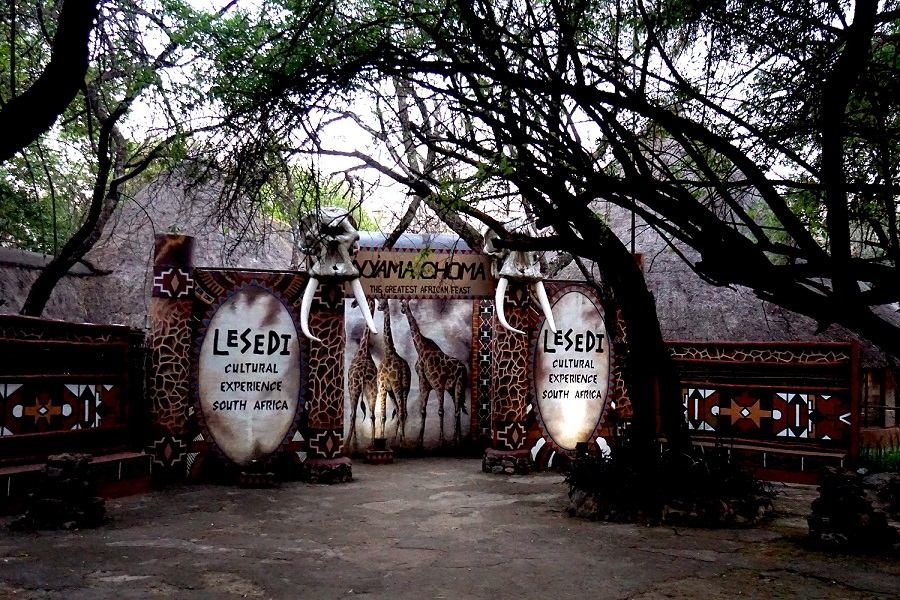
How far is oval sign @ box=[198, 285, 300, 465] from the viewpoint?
9.55 meters

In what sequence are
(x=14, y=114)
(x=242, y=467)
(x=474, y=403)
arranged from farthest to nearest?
(x=474, y=403) < (x=242, y=467) < (x=14, y=114)

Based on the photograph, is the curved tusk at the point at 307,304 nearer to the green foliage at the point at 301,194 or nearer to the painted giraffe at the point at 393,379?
the green foliage at the point at 301,194

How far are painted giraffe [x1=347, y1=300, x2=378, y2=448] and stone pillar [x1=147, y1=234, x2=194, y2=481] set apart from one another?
3329mm

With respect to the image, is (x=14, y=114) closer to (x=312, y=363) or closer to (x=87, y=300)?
(x=312, y=363)

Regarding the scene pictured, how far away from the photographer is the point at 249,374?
9695 millimetres

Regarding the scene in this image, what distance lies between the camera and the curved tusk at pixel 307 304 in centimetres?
962

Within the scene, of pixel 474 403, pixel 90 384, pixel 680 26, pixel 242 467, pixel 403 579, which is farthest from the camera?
pixel 474 403

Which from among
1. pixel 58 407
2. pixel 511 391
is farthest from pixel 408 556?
pixel 511 391

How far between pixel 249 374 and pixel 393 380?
3.23 m

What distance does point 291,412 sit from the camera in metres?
9.74

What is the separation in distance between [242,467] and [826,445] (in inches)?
277

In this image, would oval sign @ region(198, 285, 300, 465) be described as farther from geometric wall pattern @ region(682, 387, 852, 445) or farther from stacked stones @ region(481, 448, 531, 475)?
geometric wall pattern @ region(682, 387, 852, 445)

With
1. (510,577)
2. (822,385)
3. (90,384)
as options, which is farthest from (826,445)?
(90,384)

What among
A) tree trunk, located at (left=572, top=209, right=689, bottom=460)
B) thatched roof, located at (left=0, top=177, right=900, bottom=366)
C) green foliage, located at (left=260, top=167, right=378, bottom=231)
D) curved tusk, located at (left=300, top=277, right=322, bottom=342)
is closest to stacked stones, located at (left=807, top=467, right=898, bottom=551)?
tree trunk, located at (left=572, top=209, right=689, bottom=460)
